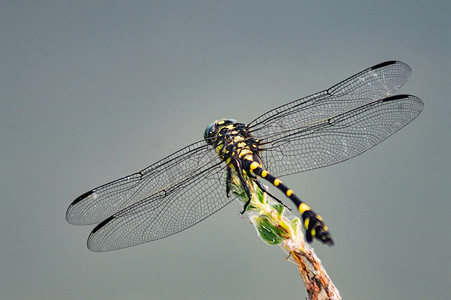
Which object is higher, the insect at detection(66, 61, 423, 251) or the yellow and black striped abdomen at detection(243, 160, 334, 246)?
the insect at detection(66, 61, 423, 251)

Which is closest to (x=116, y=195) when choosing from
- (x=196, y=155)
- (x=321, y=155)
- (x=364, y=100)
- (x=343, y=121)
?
(x=196, y=155)

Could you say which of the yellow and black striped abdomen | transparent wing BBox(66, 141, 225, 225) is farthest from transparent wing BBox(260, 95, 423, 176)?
transparent wing BBox(66, 141, 225, 225)

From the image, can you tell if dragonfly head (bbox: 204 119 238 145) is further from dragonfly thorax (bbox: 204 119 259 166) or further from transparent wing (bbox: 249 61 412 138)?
transparent wing (bbox: 249 61 412 138)

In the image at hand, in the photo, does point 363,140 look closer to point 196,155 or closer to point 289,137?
point 289,137

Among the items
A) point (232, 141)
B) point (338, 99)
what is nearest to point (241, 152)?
point (232, 141)

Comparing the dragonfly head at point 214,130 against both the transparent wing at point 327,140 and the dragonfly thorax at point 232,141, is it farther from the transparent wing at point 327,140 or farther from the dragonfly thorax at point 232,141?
the transparent wing at point 327,140
